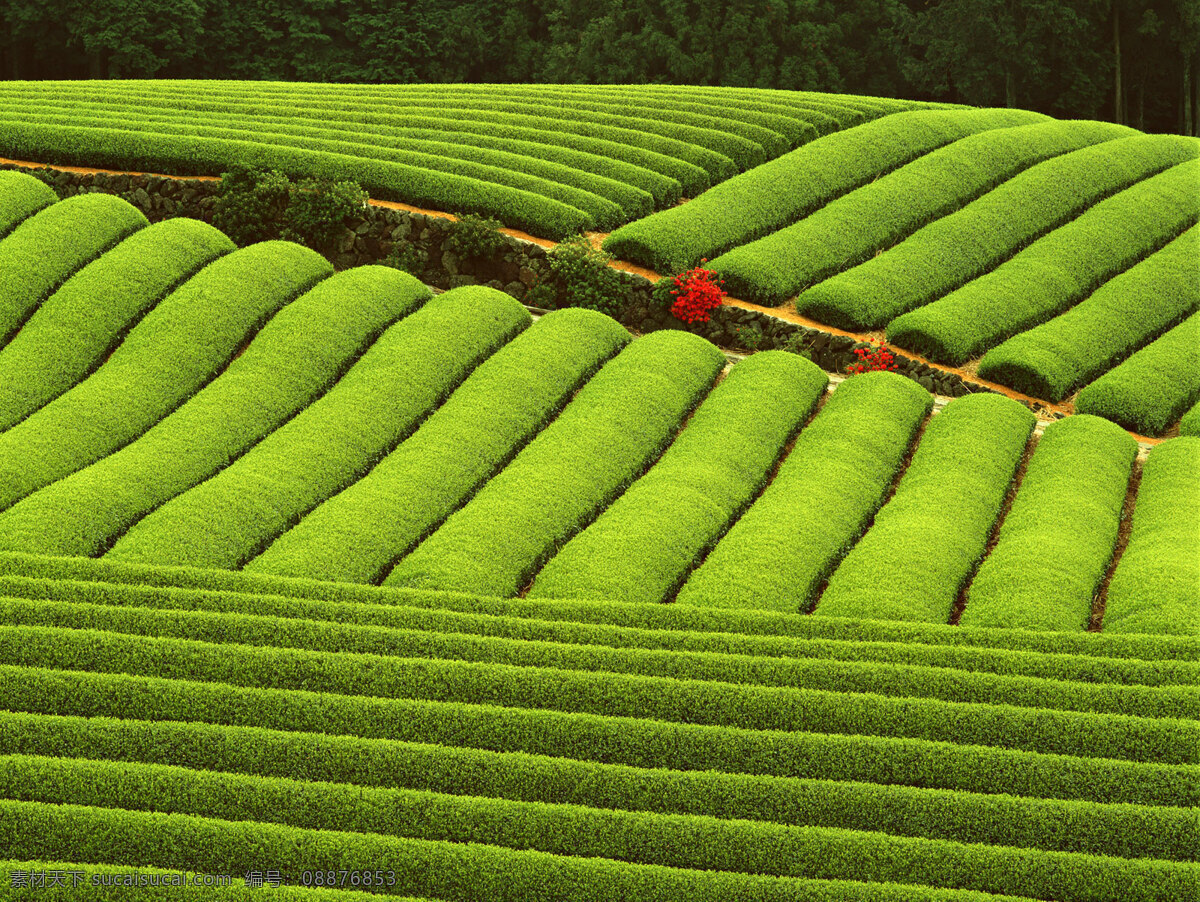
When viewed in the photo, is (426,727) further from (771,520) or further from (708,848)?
(771,520)

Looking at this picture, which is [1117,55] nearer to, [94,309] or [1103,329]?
[1103,329]

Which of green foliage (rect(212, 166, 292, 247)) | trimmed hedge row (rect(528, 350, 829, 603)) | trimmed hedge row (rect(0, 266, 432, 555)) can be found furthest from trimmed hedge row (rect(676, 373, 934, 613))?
green foliage (rect(212, 166, 292, 247))

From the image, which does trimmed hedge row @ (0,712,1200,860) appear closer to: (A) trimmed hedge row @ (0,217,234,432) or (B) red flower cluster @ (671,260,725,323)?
(A) trimmed hedge row @ (0,217,234,432)

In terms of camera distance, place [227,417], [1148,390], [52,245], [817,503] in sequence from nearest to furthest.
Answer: [817,503] < [227,417] < [1148,390] < [52,245]

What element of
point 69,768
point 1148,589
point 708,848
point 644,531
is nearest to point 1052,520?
point 1148,589

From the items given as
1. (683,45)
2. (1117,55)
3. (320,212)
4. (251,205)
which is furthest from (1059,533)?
(1117,55)

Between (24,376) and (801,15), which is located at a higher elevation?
(801,15)
